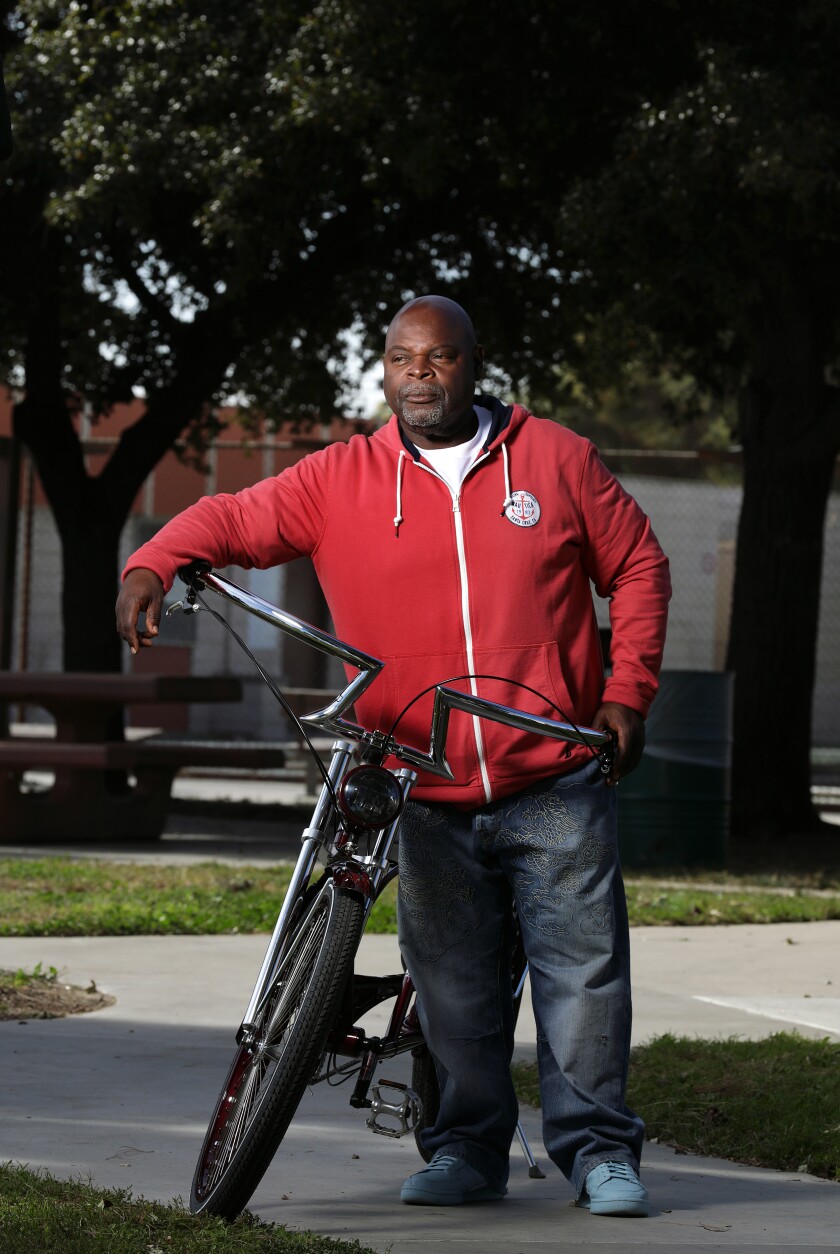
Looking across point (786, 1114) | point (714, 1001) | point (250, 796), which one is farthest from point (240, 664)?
point (786, 1114)

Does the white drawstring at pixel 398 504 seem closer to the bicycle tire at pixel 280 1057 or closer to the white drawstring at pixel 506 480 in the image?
the white drawstring at pixel 506 480

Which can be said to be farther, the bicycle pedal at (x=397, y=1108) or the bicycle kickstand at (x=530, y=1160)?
the bicycle kickstand at (x=530, y=1160)

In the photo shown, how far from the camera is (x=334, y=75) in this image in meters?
12.2

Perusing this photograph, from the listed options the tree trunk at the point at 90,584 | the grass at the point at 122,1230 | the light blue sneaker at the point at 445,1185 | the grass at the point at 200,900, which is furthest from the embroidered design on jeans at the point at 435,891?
the tree trunk at the point at 90,584

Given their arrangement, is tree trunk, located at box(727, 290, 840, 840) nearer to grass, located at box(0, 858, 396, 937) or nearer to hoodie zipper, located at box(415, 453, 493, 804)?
grass, located at box(0, 858, 396, 937)

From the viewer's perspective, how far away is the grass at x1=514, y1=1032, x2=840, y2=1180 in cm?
447

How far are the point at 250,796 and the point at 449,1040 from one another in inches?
530

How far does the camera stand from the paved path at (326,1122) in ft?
12.1

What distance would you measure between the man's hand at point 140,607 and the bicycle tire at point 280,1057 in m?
0.58

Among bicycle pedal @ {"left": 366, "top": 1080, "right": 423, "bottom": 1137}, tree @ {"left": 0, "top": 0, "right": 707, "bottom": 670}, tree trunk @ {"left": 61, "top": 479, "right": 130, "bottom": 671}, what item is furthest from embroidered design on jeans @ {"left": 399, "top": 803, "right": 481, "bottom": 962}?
tree trunk @ {"left": 61, "top": 479, "right": 130, "bottom": 671}

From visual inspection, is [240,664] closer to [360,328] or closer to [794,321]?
[360,328]

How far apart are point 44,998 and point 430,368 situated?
3.14 metres

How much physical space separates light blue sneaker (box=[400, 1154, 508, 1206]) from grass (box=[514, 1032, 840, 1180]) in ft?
2.67

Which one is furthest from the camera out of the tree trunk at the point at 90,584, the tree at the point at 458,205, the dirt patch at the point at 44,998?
the tree trunk at the point at 90,584
